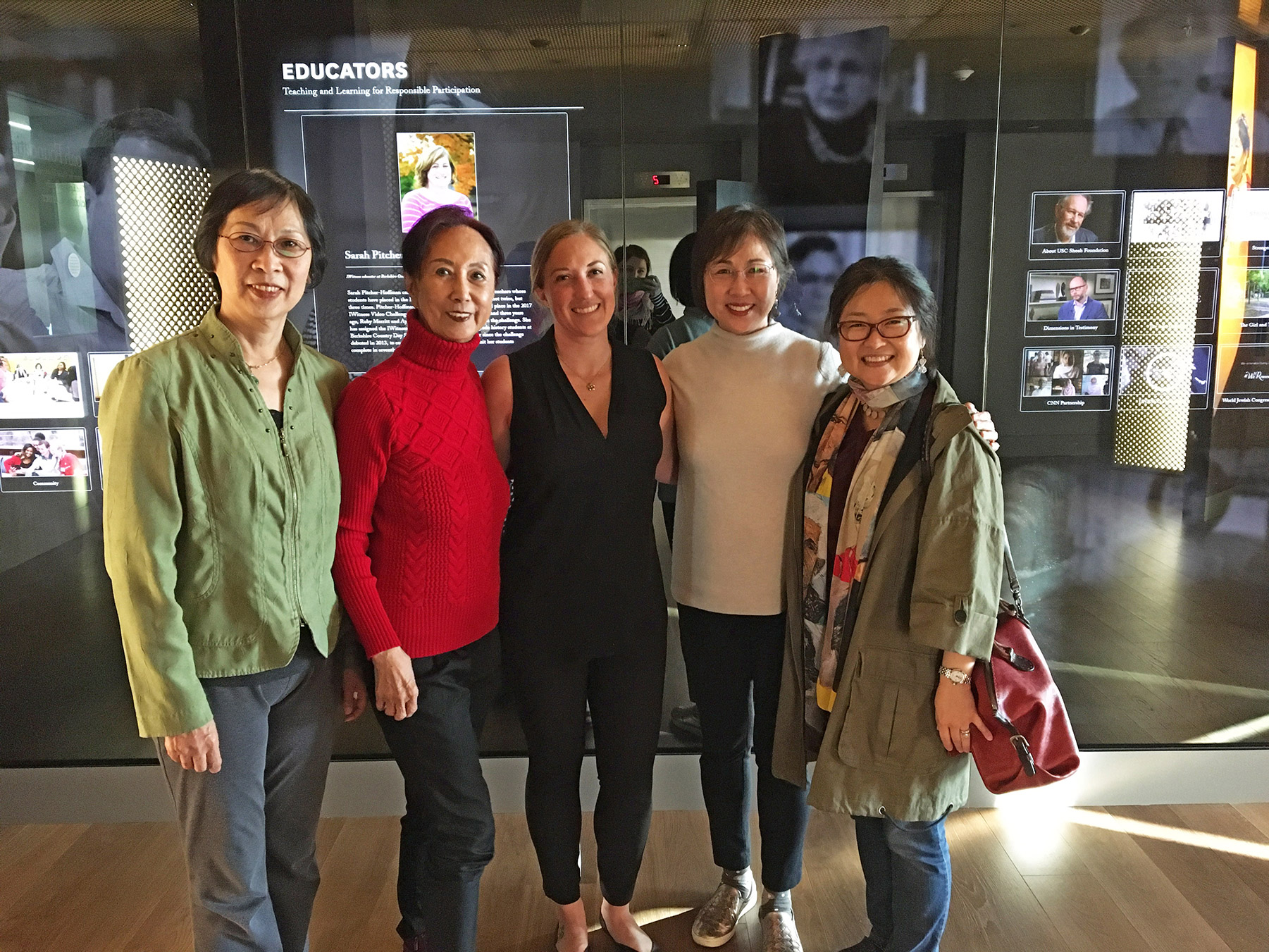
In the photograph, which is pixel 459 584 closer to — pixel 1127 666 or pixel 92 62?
pixel 92 62

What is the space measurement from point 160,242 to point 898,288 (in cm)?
219

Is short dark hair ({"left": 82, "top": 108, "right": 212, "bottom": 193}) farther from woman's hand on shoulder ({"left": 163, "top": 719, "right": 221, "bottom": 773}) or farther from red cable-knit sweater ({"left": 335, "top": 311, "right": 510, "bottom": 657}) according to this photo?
woman's hand on shoulder ({"left": 163, "top": 719, "right": 221, "bottom": 773})

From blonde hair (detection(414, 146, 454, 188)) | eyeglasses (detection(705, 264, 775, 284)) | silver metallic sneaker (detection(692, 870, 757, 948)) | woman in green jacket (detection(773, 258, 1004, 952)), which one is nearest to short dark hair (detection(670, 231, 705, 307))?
eyeglasses (detection(705, 264, 775, 284))

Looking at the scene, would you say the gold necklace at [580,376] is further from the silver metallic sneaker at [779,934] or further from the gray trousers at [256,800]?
the silver metallic sneaker at [779,934]

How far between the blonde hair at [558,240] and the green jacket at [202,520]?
606 millimetres

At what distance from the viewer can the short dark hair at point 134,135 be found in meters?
2.71

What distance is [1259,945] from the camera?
7.65ft

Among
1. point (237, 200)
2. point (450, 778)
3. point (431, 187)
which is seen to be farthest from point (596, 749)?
point (431, 187)

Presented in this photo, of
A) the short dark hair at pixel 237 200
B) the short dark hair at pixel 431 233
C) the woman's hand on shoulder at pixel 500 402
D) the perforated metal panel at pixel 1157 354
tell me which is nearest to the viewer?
the short dark hair at pixel 237 200

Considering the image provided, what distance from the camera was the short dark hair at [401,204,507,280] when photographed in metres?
1.88

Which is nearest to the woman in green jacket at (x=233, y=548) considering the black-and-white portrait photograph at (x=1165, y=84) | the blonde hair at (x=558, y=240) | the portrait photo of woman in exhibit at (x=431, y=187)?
the blonde hair at (x=558, y=240)

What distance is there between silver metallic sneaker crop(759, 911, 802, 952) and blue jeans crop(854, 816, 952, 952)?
335mm

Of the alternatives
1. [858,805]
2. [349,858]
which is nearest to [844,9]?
[858,805]

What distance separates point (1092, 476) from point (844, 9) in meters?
1.65
